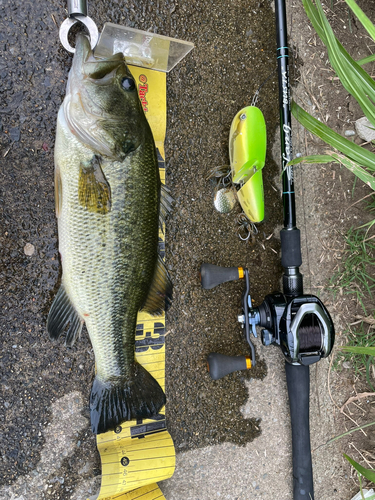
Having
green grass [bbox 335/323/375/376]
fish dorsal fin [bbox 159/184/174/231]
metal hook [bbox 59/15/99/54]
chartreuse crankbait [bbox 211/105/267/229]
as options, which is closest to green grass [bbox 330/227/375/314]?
green grass [bbox 335/323/375/376]

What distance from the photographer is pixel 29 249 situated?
1.88 m

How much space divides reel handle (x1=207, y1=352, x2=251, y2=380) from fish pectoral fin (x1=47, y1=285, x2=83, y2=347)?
83 cm

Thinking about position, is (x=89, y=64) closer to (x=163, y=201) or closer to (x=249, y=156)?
(x=163, y=201)

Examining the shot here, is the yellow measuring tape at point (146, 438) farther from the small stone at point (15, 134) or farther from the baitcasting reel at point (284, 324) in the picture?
the small stone at point (15, 134)

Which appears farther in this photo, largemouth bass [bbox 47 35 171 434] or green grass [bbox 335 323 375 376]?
green grass [bbox 335 323 375 376]

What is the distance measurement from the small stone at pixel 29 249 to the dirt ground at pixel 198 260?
0.02 metres

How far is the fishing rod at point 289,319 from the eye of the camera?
1.89 meters

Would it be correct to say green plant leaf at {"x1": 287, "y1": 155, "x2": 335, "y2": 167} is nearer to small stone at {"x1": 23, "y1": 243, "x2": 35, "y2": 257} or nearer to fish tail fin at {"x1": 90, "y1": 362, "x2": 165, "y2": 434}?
fish tail fin at {"x1": 90, "y1": 362, "x2": 165, "y2": 434}

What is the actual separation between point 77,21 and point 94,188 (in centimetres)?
95

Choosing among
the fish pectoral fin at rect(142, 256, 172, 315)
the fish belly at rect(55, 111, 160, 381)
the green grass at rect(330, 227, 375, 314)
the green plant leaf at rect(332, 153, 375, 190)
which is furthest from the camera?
the green grass at rect(330, 227, 375, 314)

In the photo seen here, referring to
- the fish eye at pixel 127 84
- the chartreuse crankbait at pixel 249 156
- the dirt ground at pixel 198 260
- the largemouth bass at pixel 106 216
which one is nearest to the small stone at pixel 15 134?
the dirt ground at pixel 198 260

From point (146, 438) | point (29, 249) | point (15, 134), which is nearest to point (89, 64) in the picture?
point (15, 134)

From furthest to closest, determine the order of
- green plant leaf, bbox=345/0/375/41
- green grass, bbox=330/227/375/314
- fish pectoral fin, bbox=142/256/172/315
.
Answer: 1. green grass, bbox=330/227/375/314
2. fish pectoral fin, bbox=142/256/172/315
3. green plant leaf, bbox=345/0/375/41

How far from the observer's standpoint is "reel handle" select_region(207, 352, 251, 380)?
2.10 m
